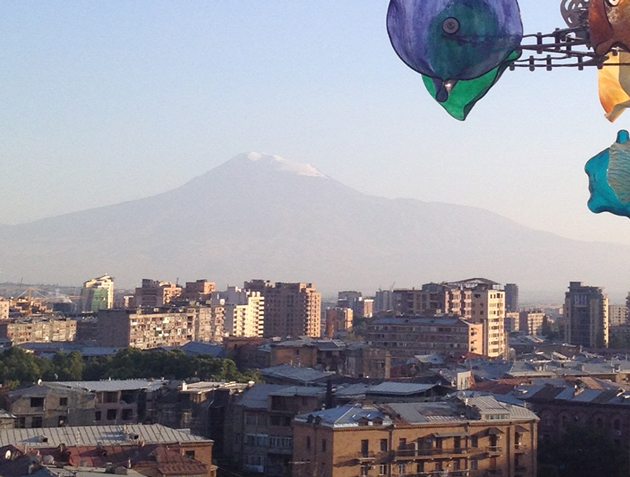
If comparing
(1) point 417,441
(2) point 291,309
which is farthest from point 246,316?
(1) point 417,441

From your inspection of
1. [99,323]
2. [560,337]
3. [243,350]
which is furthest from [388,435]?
[560,337]

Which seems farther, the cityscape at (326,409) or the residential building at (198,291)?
the residential building at (198,291)

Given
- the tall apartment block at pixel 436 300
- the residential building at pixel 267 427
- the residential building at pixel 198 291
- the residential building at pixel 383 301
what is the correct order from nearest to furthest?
the residential building at pixel 267 427, the tall apartment block at pixel 436 300, the residential building at pixel 198 291, the residential building at pixel 383 301

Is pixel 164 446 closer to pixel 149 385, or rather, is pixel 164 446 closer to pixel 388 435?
pixel 388 435

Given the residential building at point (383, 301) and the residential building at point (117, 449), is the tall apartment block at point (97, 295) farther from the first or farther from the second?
the residential building at point (117, 449)

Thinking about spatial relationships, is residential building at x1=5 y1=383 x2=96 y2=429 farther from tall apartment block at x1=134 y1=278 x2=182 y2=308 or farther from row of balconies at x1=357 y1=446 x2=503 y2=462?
tall apartment block at x1=134 y1=278 x2=182 y2=308

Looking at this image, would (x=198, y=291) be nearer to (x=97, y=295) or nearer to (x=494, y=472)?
(x=97, y=295)

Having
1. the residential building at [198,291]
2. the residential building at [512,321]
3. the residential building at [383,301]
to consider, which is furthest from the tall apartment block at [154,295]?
the residential building at [383,301]

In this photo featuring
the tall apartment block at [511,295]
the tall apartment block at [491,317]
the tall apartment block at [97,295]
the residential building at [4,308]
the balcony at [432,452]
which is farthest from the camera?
the tall apartment block at [511,295]

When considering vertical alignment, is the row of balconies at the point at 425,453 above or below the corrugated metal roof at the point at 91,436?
below
